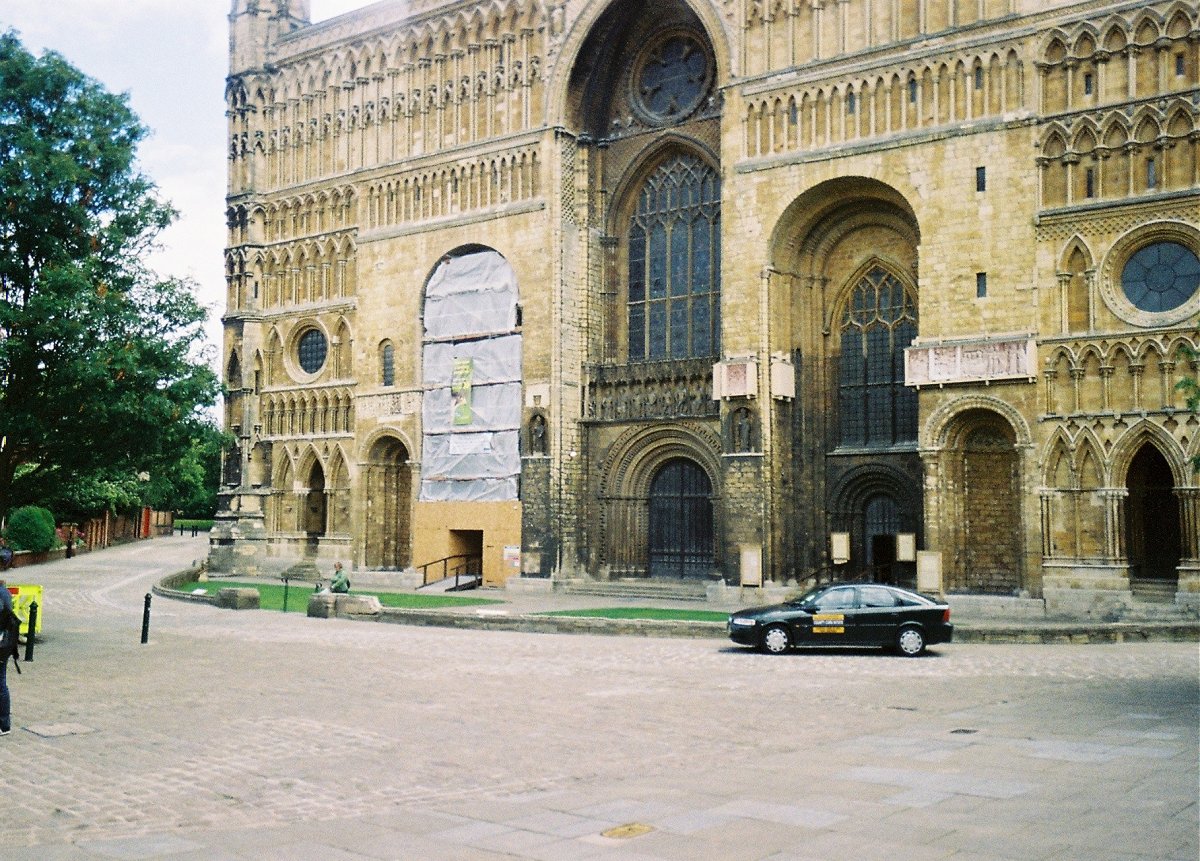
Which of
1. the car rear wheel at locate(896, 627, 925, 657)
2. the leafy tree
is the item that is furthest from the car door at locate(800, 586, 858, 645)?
the leafy tree

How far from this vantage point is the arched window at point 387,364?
40.6 meters

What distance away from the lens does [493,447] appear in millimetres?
37531

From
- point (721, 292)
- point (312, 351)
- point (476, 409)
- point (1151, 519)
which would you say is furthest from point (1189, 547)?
point (312, 351)

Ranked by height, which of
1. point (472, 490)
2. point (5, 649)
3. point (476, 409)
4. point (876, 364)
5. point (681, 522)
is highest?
point (876, 364)

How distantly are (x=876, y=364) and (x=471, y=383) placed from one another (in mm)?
12824

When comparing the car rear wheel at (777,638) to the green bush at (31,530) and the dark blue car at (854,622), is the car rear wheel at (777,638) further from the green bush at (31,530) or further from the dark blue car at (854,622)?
the green bush at (31,530)

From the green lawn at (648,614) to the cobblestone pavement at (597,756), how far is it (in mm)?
6102

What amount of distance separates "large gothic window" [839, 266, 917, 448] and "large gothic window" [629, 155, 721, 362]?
13.0 ft

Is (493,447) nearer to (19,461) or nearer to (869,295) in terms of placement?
(869,295)

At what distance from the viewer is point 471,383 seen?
38.2m

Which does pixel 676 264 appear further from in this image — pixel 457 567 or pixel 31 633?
pixel 31 633

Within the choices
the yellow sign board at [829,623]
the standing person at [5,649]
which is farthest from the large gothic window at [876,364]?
the standing person at [5,649]

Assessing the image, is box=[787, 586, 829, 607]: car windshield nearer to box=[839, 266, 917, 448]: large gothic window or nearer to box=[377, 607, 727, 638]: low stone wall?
box=[377, 607, 727, 638]: low stone wall

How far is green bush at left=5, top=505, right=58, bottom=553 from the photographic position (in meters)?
52.0
